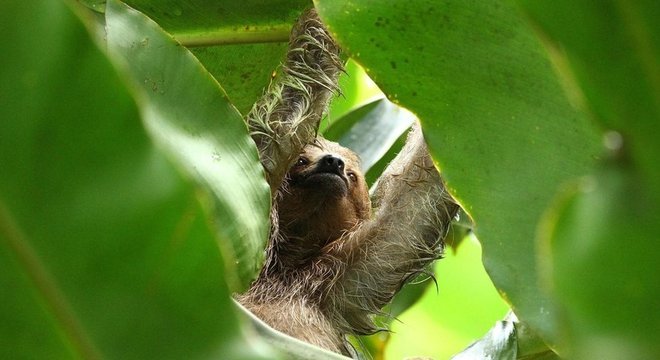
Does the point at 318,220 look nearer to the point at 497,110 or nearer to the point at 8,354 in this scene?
the point at 497,110

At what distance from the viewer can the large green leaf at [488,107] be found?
1.33 meters

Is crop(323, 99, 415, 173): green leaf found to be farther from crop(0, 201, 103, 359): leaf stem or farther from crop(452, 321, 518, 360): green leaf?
crop(0, 201, 103, 359): leaf stem

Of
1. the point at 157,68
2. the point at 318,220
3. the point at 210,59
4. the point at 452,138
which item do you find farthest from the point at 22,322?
the point at 318,220

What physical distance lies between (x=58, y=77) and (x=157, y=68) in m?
0.58

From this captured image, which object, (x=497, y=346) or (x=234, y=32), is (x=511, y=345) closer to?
(x=497, y=346)

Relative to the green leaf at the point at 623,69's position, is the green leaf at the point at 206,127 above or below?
below

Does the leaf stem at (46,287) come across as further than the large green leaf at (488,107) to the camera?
No

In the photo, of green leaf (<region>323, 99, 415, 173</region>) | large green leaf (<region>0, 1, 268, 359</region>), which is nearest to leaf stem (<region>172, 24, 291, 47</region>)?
green leaf (<region>323, 99, 415, 173</region>)

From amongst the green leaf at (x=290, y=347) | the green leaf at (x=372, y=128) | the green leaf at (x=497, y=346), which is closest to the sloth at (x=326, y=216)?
the green leaf at (x=372, y=128)

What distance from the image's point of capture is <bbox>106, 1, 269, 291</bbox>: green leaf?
1263 millimetres

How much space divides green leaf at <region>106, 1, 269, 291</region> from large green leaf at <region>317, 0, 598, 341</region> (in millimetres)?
212

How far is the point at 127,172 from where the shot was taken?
0.79 metres

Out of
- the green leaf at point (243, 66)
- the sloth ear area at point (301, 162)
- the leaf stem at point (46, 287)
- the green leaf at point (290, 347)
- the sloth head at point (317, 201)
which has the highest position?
the leaf stem at point (46, 287)

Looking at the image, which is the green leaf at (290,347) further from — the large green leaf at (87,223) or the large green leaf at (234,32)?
the large green leaf at (234,32)
